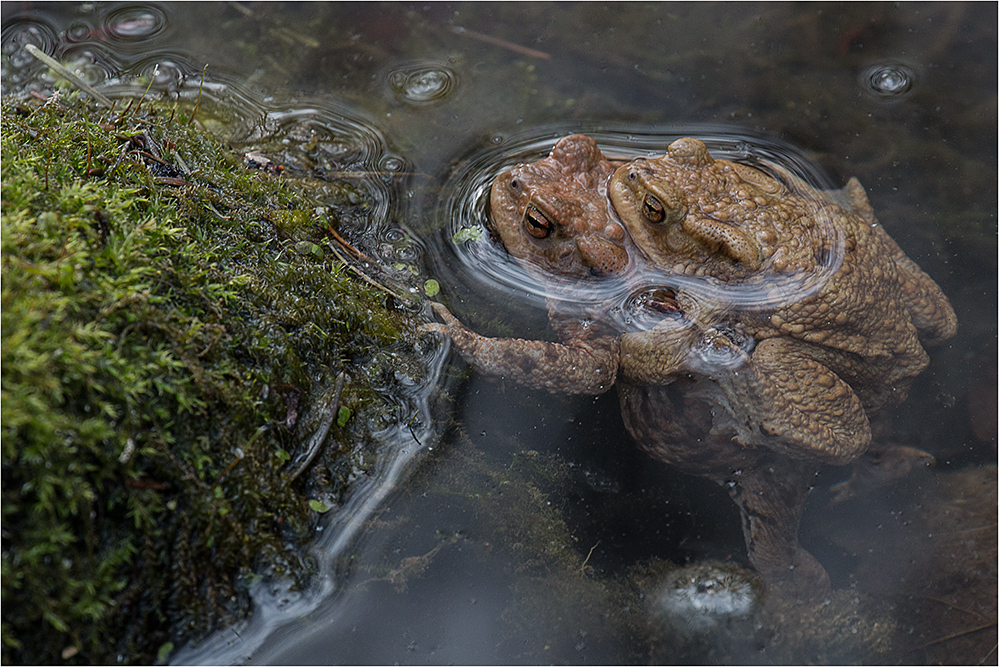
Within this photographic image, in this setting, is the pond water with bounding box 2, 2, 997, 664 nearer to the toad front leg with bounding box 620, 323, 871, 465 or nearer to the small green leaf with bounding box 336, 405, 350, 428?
the small green leaf with bounding box 336, 405, 350, 428

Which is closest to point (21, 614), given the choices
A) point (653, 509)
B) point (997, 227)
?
point (653, 509)

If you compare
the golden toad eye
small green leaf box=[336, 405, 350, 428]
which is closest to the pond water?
small green leaf box=[336, 405, 350, 428]

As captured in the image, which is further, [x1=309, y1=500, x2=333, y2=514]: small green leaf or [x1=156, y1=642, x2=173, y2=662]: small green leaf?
[x1=309, y1=500, x2=333, y2=514]: small green leaf

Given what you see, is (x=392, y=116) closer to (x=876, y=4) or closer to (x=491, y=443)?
(x=491, y=443)

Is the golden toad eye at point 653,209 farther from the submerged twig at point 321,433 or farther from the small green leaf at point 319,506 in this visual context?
the small green leaf at point 319,506

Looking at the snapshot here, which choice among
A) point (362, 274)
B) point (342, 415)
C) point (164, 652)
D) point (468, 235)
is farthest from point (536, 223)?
point (164, 652)

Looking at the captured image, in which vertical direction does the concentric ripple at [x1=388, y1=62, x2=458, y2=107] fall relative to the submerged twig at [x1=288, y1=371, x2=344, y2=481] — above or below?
above

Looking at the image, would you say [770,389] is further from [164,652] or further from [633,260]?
[164,652]
